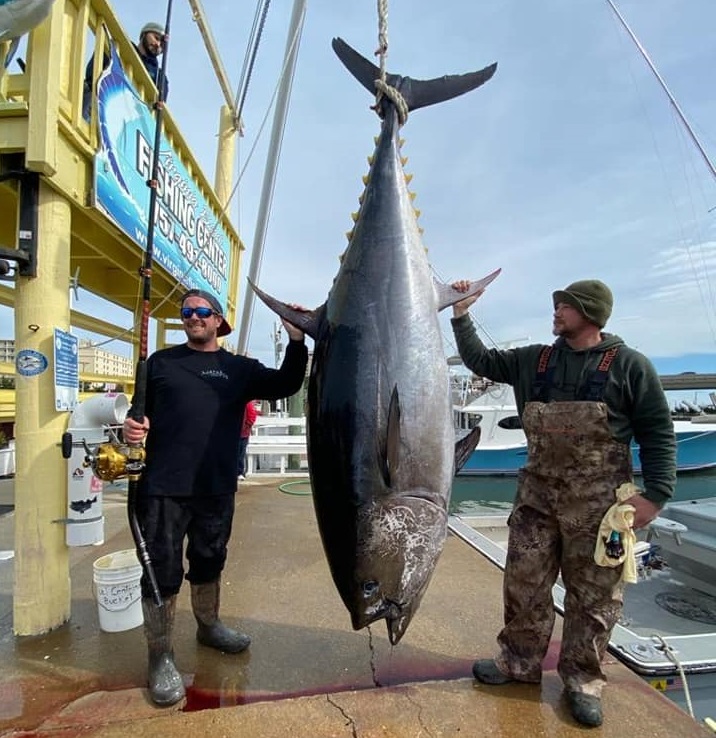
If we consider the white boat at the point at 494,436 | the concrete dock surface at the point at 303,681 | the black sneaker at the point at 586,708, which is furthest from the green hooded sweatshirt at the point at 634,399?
the white boat at the point at 494,436

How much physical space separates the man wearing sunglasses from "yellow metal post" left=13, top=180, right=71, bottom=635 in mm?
664

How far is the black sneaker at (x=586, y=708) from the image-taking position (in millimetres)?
2027

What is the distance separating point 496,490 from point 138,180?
600 inches

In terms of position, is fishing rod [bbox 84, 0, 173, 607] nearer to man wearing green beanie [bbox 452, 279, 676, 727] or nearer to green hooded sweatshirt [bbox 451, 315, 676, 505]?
man wearing green beanie [bbox 452, 279, 676, 727]

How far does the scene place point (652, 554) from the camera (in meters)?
5.92

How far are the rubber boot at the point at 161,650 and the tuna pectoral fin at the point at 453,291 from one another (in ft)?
5.93

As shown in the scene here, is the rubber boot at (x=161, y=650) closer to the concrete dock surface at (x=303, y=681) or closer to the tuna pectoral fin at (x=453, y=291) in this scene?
the concrete dock surface at (x=303, y=681)

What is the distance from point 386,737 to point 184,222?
391 centimetres

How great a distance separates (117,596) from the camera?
2811 mm

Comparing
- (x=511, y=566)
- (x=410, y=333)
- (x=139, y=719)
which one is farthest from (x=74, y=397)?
(x=511, y=566)

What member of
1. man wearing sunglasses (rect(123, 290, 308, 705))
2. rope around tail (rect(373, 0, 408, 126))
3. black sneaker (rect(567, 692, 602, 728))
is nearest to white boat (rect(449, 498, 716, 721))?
black sneaker (rect(567, 692, 602, 728))

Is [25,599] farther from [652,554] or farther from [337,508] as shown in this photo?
[652,554]

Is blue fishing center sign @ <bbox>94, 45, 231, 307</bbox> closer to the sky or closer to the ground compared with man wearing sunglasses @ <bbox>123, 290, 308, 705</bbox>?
closer to the sky

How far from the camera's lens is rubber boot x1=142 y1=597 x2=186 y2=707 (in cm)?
219
